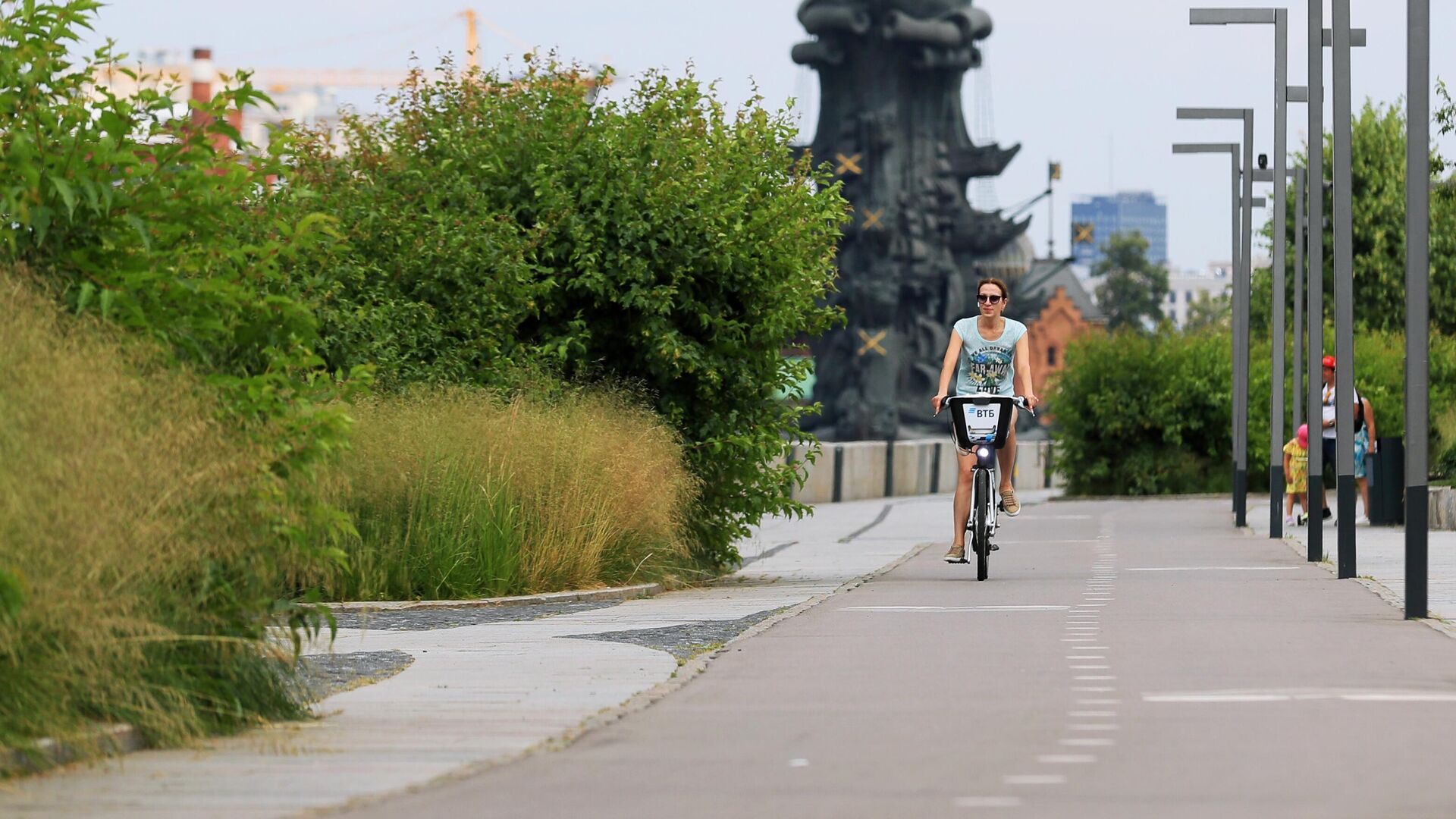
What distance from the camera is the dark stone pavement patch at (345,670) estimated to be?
1024cm

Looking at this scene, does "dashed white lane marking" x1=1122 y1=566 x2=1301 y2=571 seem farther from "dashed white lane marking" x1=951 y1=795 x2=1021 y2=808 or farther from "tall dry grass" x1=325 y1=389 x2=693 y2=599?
"dashed white lane marking" x1=951 y1=795 x2=1021 y2=808

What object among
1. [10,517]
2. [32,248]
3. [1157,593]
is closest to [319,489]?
[32,248]

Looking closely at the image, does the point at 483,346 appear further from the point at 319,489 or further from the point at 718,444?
the point at 319,489

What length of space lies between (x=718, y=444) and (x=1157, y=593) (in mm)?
4129

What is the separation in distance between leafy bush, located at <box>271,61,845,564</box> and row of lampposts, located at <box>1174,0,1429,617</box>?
160 inches

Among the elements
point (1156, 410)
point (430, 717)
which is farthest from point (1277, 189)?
point (430, 717)

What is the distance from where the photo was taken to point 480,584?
16.1 m

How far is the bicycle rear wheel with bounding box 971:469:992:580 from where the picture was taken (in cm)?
1698

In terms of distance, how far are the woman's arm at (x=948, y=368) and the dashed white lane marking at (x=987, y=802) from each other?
9016 millimetres

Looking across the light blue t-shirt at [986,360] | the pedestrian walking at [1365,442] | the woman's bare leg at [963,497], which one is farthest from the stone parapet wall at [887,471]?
the light blue t-shirt at [986,360]

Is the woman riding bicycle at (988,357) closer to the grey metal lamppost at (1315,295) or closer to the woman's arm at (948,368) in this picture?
the woman's arm at (948,368)

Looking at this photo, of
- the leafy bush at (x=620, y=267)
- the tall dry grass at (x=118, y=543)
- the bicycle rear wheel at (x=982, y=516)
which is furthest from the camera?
the leafy bush at (x=620, y=267)

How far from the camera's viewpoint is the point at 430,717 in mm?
9477

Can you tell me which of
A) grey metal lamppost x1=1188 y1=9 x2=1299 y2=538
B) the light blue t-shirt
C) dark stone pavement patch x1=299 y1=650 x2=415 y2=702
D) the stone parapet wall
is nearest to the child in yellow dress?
grey metal lamppost x1=1188 y1=9 x2=1299 y2=538
